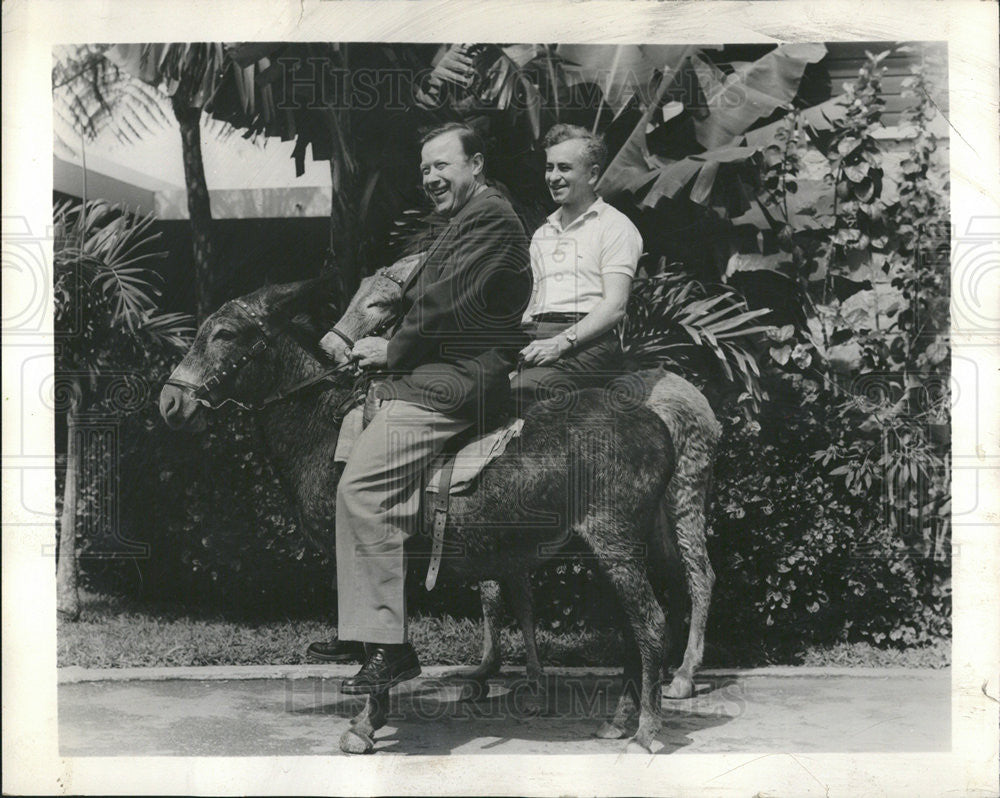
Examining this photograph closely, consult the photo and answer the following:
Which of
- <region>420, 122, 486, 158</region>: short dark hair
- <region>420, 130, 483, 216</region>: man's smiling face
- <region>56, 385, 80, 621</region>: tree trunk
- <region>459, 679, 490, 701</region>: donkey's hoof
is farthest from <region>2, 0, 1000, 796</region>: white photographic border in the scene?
<region>459, 679, 490, 701</region>: donkey's hoof

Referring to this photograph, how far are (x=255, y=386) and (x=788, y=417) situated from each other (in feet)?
8.77

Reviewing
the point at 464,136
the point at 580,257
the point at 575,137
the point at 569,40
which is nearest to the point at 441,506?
the point at 580,257

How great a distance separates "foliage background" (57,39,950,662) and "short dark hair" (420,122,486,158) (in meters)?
0.12

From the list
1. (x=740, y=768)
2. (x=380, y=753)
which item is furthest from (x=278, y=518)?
(x=740, y=768)

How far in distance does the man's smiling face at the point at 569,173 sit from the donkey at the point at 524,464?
0.96 meters

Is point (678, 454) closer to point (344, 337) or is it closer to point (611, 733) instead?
point (611, 733)

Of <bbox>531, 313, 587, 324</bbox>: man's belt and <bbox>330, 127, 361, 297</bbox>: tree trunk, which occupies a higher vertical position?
<bbox>330, 127, 361, 297</bbox>: tree trunk

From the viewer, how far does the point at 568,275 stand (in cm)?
620

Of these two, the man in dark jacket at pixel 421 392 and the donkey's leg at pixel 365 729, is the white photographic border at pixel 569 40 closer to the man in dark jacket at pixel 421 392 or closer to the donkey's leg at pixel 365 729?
the donkey's leg at pixel 365 729

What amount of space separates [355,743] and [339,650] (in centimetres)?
56

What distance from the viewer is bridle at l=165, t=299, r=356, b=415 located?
6.07m

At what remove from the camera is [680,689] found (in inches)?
245

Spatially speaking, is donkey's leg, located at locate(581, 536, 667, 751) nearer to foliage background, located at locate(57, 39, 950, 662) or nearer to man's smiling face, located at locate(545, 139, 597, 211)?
foliage background, located at locate(57, 39, 950, 662)

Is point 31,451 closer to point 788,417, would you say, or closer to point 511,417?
point 511,417
